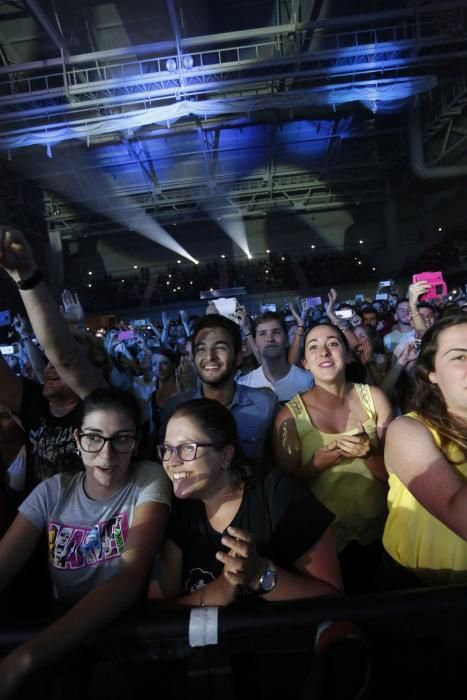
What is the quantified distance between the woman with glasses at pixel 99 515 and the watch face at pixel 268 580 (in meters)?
0.38

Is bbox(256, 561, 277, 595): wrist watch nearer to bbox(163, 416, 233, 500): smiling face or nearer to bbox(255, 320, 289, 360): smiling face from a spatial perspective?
bbox(163, 416, 233, 500): smiling face

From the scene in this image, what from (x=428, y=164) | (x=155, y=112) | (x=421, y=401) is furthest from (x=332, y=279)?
(x=421, y=401)

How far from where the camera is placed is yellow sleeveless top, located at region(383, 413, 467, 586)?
1.35 meters

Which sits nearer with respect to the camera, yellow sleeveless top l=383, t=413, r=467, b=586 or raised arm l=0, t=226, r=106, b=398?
yellow sleeveless top l=383, t=413, r=467, b=586

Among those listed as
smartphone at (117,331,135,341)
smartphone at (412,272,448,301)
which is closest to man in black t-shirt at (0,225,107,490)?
smartphone at (412,272,448,301)

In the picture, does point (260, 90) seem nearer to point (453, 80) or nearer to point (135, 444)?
point (453, 80)

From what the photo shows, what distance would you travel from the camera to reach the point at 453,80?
46.0 feet

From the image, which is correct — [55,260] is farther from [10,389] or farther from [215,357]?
[215,357]

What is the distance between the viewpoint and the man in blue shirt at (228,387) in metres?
2.23

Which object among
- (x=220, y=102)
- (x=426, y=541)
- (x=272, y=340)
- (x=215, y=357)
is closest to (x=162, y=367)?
(x=272, y=340)

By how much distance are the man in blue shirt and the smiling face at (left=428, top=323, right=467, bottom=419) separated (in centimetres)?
93

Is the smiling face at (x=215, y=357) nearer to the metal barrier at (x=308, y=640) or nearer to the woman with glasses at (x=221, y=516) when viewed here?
the woman with glasses at (x=221, y=516)

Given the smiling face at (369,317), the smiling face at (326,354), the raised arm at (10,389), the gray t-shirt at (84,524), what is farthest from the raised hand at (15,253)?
the smiling face at (369,317)

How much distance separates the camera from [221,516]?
4.90 ft
